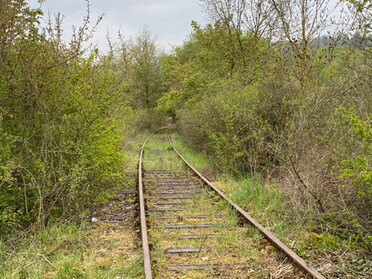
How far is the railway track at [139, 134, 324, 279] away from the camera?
172 inches

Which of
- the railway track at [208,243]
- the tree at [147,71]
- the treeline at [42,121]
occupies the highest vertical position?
the tree at [147,71]

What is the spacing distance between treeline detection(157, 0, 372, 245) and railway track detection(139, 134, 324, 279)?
3.26 ft

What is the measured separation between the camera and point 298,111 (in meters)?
9.12

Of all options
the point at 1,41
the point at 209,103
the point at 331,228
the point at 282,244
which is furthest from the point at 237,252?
the point at 209,103

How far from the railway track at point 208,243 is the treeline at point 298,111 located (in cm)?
99

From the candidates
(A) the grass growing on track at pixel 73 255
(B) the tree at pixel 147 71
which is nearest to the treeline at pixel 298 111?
(A) the grass growing on track at pixel 73 255

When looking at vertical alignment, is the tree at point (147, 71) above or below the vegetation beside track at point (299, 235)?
above

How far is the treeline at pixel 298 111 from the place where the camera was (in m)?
5.42

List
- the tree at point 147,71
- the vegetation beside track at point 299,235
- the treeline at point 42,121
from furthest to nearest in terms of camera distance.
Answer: the tree at point 147,71
the treeline at point 42,121
the vegetation beside track at point 299,235

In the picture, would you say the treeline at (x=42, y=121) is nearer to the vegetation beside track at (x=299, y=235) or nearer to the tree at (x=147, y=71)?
the vegetation beside track at (x=299, y=235)

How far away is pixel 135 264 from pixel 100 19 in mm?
4658

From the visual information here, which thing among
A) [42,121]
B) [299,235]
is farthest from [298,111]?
[42,121]

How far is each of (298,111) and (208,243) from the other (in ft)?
16.8

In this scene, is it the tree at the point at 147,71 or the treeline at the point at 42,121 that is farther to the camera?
the tree at the point at 147,71
